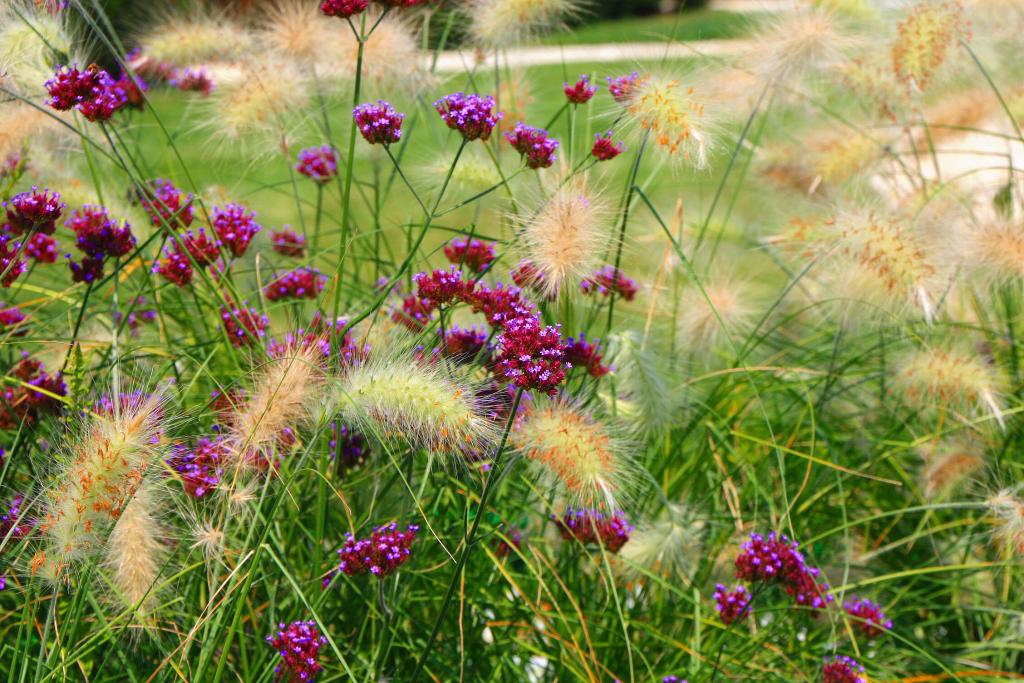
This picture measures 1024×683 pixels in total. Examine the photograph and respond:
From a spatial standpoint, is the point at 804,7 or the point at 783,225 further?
the point at 783,225

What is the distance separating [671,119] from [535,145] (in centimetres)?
33

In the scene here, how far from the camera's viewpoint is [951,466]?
300 centimetres

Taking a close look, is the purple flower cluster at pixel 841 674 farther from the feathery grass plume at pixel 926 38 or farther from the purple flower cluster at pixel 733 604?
the feathery grass plume at pixel 926 38

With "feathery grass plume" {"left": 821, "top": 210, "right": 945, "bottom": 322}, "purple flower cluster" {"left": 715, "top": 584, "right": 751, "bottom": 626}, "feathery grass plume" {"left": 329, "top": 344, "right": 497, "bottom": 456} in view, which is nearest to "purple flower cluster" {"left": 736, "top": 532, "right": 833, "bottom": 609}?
"purple flower cluster" {"left": 715, "top": 584, "right": 751, "bottom": 626}

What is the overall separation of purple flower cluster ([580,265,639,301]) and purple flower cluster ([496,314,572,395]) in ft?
2.36

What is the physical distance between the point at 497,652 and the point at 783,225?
173 cm

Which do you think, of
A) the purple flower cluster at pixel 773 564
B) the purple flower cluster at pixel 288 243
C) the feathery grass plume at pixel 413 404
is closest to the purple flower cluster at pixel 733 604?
the purple flower cluster at pixel 773 564

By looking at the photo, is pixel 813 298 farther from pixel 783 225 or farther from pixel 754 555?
pixel 754 555

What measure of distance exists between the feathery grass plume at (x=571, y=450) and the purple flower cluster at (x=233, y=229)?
2.71ft

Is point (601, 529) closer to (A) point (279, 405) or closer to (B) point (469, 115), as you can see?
(A) point (279, 405)

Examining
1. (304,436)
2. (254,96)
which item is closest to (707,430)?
(304,436)

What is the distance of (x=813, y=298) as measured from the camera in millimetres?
3607

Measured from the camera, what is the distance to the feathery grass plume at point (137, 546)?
2002 millimetres

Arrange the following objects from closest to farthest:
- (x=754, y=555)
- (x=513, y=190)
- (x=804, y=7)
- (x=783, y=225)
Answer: (x=754, y=555) < (x=513, y=190) < (x=804, y=7) < (x=783, y=225)
